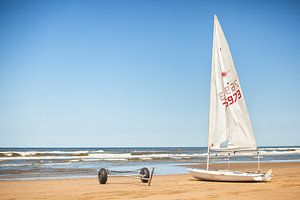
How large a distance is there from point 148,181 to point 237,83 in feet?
20.5

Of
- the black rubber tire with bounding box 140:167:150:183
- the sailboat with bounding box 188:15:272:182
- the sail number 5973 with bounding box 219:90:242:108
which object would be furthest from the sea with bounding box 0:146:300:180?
the black rubber tire with bounding box 140:167:150:183

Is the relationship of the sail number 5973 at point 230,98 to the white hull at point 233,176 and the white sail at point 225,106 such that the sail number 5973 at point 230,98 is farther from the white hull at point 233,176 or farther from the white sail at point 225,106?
the white hull at point 233,176

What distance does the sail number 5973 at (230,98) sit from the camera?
721 inches

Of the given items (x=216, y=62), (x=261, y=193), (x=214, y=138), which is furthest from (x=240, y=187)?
(x=216, y=62)

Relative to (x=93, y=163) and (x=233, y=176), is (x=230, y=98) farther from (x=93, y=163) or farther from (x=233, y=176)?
(x=93, y=163)

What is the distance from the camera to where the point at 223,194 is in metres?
13.8

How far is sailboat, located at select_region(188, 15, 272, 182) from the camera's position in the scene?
17969mm

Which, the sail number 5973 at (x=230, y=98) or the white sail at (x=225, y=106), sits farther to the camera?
the sail number 5973 at (x=230, y=98)

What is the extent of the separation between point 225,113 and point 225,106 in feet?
1.08

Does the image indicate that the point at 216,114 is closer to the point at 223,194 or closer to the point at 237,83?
the point at 237,83

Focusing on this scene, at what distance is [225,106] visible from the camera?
18.5m

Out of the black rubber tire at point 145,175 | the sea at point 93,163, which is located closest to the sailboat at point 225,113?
the sea at point 93,163

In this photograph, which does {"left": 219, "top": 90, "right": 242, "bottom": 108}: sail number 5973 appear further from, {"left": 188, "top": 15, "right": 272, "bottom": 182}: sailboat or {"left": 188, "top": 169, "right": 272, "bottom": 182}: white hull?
{"left": 188, "top": 169, "right": 272, "bottom": 182}: white hull

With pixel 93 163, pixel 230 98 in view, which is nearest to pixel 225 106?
pixel 230 98
